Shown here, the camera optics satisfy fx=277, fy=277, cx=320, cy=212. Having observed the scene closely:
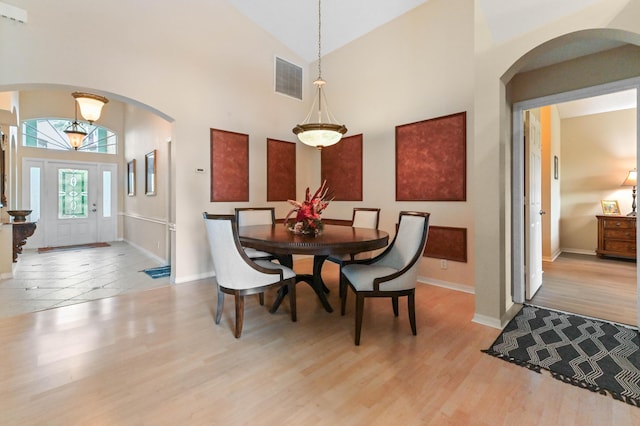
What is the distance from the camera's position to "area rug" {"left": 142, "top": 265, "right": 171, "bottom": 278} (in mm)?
4270

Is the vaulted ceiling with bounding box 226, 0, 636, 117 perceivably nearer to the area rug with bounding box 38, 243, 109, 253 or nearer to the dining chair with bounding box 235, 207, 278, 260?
the dining chair with bounding box 235, 207, 278, 260

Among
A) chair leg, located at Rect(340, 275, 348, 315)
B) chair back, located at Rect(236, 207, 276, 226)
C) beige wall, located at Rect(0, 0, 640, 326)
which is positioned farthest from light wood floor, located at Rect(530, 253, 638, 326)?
chair back, located at Rect(236, 207, 276, 226)

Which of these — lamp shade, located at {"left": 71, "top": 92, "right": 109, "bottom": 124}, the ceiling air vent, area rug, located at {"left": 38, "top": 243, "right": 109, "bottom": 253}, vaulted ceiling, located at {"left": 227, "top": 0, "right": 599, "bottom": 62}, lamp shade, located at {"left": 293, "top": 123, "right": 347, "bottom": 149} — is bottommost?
area rug, located at {"left": 38, "top": 243, "right": 109, "bottom": 253}

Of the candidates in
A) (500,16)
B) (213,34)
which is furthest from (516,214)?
(213,34)

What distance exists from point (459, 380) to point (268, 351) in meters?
1.32

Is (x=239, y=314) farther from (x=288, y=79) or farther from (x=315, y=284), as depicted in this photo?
(x=288, y=79)

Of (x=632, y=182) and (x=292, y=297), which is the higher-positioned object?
(x=632, y=182)

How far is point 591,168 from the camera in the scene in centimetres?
560

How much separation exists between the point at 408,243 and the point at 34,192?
27.9 ft

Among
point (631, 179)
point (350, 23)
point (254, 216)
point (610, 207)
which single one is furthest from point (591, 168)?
point (254, 216)

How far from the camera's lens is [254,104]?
183 inches

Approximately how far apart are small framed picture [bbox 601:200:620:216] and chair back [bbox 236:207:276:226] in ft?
21.1

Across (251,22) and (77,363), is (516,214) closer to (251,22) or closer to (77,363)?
(77,363)

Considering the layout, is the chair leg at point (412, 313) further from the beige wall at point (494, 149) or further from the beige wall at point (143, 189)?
the beige wall at point (143, 189)
